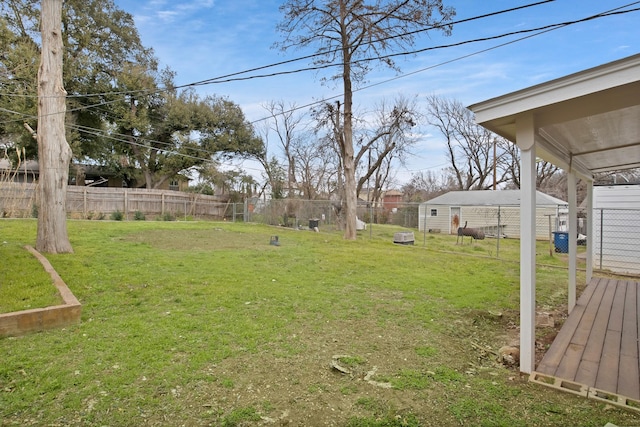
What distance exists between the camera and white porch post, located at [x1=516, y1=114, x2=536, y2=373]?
9.07ft

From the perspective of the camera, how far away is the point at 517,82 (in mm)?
9023

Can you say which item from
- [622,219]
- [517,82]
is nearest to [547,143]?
[517,82]

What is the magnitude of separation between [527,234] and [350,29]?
39.0ft

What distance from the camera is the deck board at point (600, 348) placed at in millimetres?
2613

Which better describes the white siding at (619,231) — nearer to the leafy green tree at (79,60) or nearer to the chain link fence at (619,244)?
the chain link fence at (619,244)

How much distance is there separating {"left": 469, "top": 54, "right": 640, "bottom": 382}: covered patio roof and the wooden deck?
0.28 metres

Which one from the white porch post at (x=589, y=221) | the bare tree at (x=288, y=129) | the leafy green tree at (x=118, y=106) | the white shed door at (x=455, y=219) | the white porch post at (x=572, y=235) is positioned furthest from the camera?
the bare tree at (x=288, y=129)

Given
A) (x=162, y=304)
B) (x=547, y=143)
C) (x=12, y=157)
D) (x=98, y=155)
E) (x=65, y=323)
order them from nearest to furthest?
1. (x=547, y=143)
2. (x=65, y=323)
3. (x=162, y=304)
4. (x=12, y=157)
5. (x=98, y=155)

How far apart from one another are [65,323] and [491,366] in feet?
13.9

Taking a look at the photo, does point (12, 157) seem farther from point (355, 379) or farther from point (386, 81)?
point (355, 379)

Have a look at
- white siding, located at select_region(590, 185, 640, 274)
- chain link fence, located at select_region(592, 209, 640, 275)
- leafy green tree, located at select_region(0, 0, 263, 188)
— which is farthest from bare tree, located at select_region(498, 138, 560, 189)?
leafy green tree, located at select_region(0, 0, 263, 188)

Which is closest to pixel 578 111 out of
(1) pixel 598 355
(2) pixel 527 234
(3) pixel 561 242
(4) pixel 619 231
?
(2) pixel 527 234

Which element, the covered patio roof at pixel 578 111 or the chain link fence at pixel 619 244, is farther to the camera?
the chain link fence at pixel 619 244

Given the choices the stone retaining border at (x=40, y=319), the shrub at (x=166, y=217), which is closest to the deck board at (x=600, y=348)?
the stone retaining border at (x=40, y=319)
